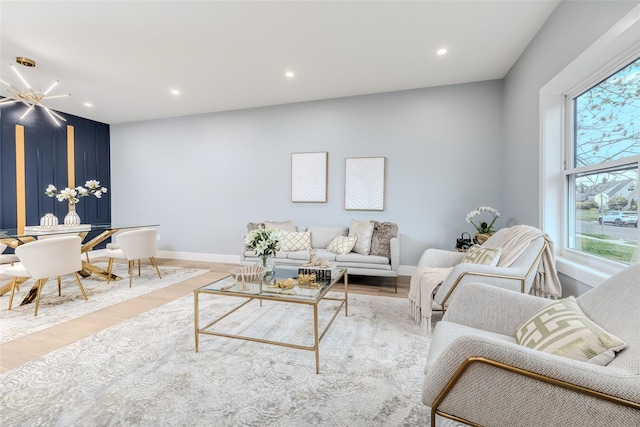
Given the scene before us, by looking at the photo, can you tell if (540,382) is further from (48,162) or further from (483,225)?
(48,162)

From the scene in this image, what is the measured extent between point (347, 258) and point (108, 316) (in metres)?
2.65

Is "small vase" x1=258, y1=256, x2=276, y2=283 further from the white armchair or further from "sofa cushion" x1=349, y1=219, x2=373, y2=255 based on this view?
"sofa cushion" x1=349, y1=219, x2=373, y2=255

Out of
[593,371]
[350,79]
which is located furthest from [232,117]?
[593,371]

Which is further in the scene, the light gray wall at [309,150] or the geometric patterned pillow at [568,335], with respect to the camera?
the light gray wall at [309,150]

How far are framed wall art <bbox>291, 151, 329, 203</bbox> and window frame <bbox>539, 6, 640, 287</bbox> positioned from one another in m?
2.84

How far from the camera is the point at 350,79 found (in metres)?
3.92

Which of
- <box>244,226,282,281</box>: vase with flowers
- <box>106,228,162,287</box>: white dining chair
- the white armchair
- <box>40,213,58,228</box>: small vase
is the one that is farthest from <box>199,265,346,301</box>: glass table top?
<box>40,213,58,228</box>: small vase

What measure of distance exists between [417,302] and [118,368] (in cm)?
226

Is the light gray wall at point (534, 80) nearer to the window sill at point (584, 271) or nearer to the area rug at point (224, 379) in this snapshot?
the window sill at point (584, 271)

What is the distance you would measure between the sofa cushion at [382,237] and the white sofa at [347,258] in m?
0.03

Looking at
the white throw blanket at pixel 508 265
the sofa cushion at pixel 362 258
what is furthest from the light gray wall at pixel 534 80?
the sofa cushion at pixel 362 258

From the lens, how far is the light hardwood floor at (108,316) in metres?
2.09

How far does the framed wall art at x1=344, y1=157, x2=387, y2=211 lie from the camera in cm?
444

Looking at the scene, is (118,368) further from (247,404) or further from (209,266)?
(209,266)
